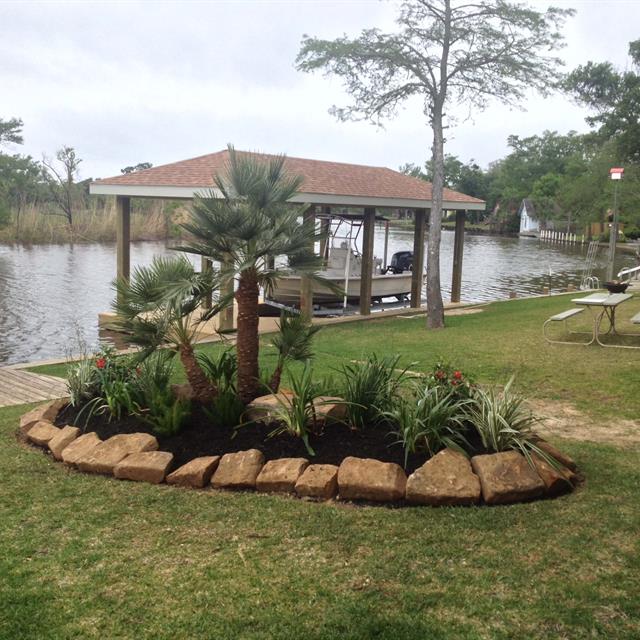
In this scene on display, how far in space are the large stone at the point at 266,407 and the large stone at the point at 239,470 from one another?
526 mm

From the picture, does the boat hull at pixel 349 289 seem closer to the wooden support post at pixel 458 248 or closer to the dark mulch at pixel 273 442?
the wooden support post at pixel 458 248

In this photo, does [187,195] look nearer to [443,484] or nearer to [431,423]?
[431,423]

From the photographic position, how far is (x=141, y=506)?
433cm

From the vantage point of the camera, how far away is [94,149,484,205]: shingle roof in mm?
13750

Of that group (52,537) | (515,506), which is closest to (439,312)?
(515,506)

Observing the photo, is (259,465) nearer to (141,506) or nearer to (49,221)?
(141,506)

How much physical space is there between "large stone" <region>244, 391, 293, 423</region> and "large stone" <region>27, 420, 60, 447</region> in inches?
61.6

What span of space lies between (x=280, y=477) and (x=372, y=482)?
1.96ft

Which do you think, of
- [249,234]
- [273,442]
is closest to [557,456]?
[273,442]

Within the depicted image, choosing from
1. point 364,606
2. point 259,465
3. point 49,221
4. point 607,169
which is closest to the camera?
point 364,606

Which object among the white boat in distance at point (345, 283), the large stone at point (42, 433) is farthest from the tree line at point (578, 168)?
the large stone at point (42, 433)

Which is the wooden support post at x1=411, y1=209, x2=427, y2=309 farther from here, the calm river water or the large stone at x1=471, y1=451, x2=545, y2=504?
the large stone at x1=471, y1=451, x2=545, y2=504

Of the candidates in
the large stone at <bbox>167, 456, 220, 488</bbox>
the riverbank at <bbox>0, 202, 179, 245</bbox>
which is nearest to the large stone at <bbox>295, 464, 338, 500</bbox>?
the large stone at <bbox>167, 456, 220, 488</bbox>

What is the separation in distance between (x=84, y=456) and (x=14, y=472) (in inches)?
19.2
